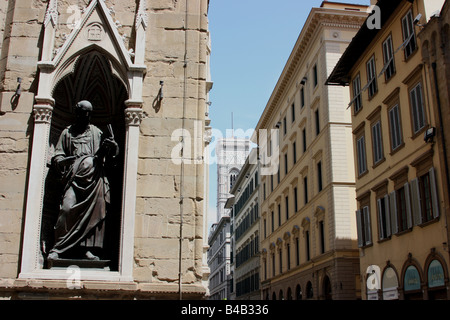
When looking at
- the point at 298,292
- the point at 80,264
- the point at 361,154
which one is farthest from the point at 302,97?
the point at 80,264

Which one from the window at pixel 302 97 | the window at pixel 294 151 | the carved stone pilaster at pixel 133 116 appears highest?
the window at pixel 302 97

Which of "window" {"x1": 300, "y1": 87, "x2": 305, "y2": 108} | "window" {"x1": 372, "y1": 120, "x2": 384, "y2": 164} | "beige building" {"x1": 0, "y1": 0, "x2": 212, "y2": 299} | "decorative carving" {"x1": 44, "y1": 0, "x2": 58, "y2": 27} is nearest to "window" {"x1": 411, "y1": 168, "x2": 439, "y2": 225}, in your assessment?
"window" {"x1": 372, "y1": 120, "x2": 384, "y2": 164}

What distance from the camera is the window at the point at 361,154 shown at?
2533 centimetres

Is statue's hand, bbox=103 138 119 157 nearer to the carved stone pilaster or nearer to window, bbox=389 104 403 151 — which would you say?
the carved stone pilaster

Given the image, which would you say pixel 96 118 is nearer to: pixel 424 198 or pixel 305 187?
pixel 424 198

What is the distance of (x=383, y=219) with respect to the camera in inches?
894

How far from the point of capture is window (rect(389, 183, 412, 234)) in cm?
2030

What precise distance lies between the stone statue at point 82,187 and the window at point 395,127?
15334 mm

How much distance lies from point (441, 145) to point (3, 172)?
567 inches

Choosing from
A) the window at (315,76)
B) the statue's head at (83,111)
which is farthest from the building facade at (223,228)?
the statue's head at (83,111)

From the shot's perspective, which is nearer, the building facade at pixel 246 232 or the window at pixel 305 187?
the window at pixel 305 187

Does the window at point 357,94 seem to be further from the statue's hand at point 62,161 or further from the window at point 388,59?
the statue's hand at point 62,161
